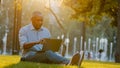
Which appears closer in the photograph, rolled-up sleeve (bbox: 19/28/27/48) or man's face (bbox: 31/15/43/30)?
rolled-up sleeve (bbox: 19/28/27/48)

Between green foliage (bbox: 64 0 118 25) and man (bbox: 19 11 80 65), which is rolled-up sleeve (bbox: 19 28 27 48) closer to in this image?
man (bbox: 19 11 80 65)

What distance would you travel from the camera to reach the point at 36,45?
39.1 feet

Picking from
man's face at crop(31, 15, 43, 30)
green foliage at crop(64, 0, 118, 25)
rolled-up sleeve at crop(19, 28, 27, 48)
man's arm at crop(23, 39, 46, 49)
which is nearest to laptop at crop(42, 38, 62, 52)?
man's arm at crop(23, 39, 46, 49)

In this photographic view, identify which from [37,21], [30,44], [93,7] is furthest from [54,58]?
[93,7]

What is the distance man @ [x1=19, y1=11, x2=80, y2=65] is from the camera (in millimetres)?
11711

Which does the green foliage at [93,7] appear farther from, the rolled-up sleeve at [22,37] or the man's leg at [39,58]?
the man's leg at [39,58]

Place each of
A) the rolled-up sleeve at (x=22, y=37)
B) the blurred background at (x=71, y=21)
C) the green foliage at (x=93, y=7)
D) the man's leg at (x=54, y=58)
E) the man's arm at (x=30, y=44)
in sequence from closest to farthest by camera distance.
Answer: the man's arm at (x=30, y=44) < the man's leg at (x=54, y=58) < the rolled-up sleeve at (x=22, y=37) < the green foliage at (x=93, y=7) < the blurred background at (x=71, y=21)

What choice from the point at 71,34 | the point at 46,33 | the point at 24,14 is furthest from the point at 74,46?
the point at 46,33

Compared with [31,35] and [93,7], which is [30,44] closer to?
[31,35]

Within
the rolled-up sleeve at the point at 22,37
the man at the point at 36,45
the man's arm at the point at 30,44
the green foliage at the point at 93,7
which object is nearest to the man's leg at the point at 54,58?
the man at the point at 36,45

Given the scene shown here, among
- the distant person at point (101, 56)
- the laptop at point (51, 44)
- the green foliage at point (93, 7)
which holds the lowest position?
the distant person at point (101, 56)

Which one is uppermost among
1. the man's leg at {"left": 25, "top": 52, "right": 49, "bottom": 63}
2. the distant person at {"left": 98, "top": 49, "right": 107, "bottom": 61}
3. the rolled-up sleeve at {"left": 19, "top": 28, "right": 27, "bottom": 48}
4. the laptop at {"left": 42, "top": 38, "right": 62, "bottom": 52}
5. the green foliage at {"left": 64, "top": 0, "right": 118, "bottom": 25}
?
the green foliage at {"left": 64, "top": 0, "right": 118, "bottom": 25}

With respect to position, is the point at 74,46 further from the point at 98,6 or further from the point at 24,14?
the point at 98,6

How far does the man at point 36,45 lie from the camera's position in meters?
11.7
